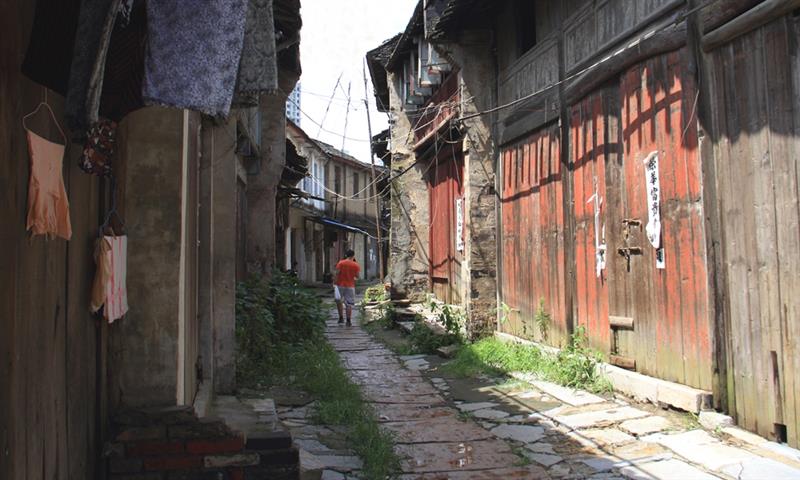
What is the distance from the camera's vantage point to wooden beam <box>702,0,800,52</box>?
4691 mm

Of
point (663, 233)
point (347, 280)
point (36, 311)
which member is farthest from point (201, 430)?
point (347, 280)

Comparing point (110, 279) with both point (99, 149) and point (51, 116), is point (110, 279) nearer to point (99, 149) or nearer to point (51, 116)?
point (99, 149)

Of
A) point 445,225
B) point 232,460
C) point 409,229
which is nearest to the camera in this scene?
point 232,460

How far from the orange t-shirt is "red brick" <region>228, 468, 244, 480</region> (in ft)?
34.0

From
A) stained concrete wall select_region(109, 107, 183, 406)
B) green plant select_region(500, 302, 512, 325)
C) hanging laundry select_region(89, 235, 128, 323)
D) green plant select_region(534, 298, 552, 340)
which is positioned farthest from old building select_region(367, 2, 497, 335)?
hanging laundry select_region(89, 235, 128, 323)

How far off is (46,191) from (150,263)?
1442 mm

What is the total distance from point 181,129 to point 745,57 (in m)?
4.28

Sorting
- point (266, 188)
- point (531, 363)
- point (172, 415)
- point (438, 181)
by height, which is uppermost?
point (438, 181)

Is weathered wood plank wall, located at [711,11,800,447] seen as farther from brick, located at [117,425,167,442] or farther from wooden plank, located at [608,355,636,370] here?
brick, located at [117,425,167,442]

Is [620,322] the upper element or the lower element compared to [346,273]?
lower

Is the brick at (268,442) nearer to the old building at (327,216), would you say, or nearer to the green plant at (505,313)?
the green plant at (505,313)

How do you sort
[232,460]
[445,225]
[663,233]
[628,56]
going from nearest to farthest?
[232,460] → [663,233] → [628,56] → [445,225]

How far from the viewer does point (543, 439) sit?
5.65 meters

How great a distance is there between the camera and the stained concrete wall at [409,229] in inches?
623
